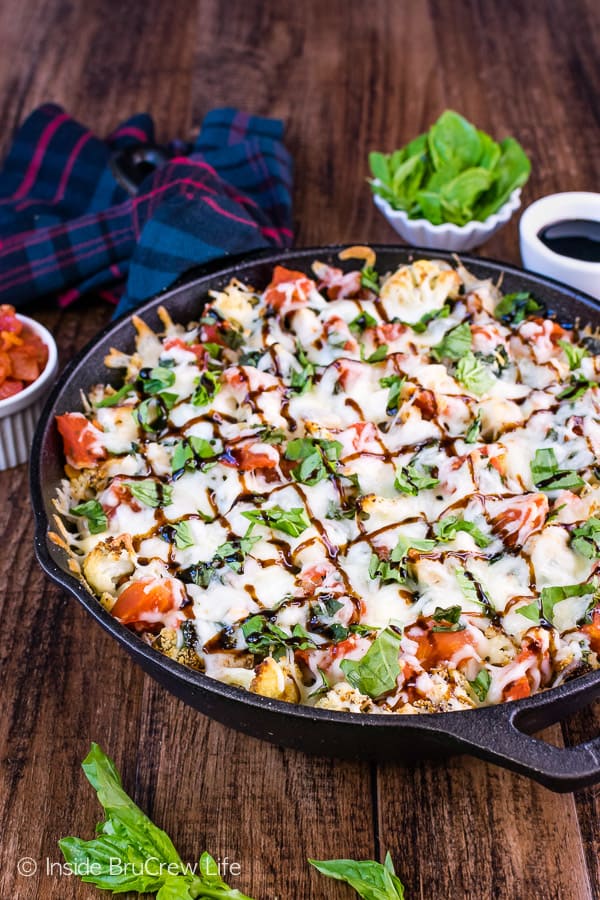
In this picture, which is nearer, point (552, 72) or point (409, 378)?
point (409, 378)

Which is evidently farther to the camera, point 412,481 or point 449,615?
point 412,481

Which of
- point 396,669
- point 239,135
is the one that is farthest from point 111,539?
point 239,135

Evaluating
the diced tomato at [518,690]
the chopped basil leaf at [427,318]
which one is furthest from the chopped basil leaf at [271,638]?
the chopped basil leaf at [427,318]

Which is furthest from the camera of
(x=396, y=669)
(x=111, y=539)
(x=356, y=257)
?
(x=356, y=257)

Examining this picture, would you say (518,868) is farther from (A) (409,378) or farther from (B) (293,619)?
(A) (409,378)

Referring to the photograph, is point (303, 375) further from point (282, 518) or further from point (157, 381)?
point (282, 518)

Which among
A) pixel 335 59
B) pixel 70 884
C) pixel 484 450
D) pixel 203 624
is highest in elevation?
pixel 335 59

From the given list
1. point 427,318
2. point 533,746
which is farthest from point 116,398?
point 533,746

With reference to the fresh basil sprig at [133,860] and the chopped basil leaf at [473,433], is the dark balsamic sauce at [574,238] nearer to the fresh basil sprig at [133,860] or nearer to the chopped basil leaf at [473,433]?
the chopped basil leaf at [473,433]
